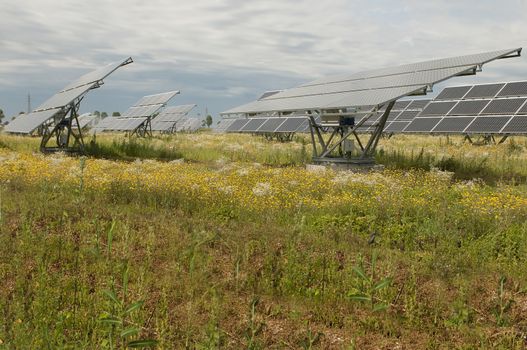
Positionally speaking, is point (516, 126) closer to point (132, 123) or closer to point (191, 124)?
point (132, 123)

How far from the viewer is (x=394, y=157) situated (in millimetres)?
17219

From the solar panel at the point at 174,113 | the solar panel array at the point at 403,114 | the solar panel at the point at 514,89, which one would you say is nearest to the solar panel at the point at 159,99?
the solar panel at the point at 174,113

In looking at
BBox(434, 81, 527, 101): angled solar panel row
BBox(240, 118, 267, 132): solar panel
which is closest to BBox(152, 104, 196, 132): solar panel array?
BBox(240, 118, 267, 132): solar panel

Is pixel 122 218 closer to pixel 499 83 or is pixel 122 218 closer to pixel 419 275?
pixel 419 275

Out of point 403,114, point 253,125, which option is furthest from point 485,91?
point 253,125

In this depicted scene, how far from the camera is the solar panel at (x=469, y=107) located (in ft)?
82.0

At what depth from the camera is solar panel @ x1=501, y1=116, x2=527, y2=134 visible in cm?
2123

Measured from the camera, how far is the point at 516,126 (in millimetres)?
21719

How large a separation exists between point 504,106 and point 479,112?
1.22 meters

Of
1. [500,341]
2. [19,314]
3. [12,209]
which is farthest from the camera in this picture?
[12,209]

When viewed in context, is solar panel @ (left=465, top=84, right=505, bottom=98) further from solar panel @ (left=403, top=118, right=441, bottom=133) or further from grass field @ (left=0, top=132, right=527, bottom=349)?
grass field @ (left=0, top=132, right=527, bottom=349)

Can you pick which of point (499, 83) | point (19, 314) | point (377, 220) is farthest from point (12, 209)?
point (499, 83)

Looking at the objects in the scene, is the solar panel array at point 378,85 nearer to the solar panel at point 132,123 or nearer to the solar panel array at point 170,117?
the solar panel at point 132,123

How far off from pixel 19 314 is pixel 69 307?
30.2 inches
